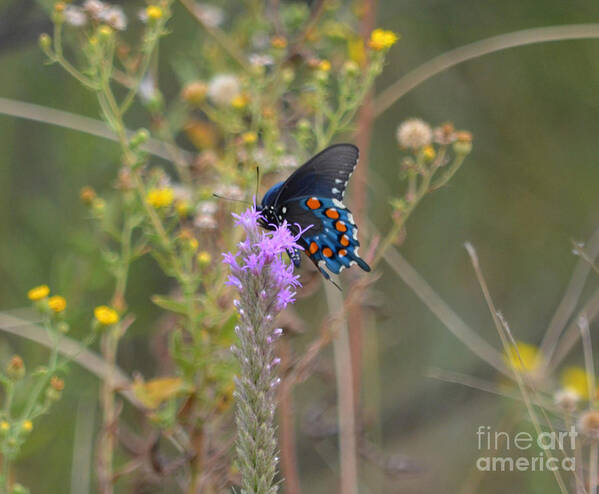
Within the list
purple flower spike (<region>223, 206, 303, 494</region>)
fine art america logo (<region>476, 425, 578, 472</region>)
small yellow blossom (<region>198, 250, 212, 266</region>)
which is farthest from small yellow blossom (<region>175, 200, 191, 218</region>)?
fine art america logo (<region>476, 425, 578, 472</region>)

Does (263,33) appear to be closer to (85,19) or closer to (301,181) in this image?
(85,19)

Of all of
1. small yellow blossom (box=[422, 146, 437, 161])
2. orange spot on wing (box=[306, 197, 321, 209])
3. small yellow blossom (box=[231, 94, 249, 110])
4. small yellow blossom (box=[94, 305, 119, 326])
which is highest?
small yellow blossom (box=[231, 94, 249, 110])

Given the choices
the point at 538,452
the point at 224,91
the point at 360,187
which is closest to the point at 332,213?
the point at 360,187

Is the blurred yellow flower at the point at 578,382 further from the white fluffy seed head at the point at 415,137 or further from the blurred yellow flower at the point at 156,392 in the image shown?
the blurred yellow flower at the point at 156,392

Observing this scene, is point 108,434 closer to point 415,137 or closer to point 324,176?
point 324,176

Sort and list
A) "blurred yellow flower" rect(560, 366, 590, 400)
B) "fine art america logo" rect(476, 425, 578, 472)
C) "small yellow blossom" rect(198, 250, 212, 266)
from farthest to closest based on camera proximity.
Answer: "blurred yellow flower" rect(560, 366, 590, 400)
"small yellow blossom" rect(198, 250, 212, 266)
"fine art america logo" rect(476, 425, 578, 472)

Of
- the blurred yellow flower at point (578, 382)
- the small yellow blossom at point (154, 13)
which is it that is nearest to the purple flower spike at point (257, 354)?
the small yellow blossom at point (154, 13)

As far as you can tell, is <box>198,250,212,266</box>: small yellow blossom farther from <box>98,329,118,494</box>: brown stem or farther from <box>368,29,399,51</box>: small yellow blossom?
<box>368,29,399,51</box>: small yellow blossom
